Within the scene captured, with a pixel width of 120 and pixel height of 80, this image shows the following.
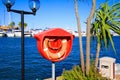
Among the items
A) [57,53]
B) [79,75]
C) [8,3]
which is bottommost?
[79,75]

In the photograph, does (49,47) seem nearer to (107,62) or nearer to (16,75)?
(107,62)

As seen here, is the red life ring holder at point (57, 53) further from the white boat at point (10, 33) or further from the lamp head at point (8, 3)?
the white boat at point (10, 33)

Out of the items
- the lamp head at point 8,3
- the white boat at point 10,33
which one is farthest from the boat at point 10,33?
the lamp head at point 8,3

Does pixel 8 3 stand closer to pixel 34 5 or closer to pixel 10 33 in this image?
pixel 34 5

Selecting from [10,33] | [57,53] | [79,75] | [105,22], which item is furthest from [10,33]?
[57,53]

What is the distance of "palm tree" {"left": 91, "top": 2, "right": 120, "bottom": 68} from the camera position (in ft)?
28.9

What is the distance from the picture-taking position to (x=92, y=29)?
9500 millimetres

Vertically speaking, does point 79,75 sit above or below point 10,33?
above

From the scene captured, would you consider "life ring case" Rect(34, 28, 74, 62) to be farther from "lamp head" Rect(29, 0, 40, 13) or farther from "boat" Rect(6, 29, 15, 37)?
"boat" Rect(6, 29, 15, 37)

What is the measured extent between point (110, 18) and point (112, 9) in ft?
1.03

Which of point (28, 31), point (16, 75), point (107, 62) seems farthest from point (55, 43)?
point (28, 31)

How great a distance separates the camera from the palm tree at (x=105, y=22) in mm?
8797

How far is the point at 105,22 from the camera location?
9047 millimetres

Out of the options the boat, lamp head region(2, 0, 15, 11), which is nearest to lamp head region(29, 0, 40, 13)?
lamp head region(2, 0, 15, 11)
